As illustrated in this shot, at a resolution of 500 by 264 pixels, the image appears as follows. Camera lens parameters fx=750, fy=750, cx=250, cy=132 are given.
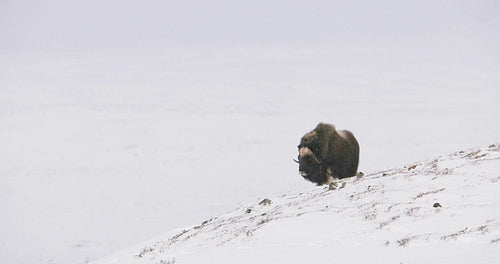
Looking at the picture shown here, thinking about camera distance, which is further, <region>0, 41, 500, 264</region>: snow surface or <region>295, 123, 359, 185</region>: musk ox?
<region>0, 41, 500, 264</region>: snow surface

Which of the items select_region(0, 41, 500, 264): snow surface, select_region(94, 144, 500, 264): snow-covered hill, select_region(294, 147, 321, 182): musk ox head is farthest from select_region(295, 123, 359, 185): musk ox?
select_region(0, 41, 500, 264): snow surface

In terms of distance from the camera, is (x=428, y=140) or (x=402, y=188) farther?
(x=428, y=140)

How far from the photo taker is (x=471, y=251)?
25.2ft

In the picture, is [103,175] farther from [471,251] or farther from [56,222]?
[471,251]

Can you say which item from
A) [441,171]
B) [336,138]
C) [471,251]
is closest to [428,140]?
[336,138]

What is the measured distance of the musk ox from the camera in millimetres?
16828

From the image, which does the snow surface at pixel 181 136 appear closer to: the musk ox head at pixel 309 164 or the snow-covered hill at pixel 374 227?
the musk ox head at pixel 309 164

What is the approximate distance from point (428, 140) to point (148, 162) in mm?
26113

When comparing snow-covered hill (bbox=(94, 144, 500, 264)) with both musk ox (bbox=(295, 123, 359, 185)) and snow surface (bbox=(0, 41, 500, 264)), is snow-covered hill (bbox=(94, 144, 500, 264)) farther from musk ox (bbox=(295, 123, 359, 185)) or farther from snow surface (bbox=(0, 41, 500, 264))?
snow surface (bbox=(0, 41, 500, 264))

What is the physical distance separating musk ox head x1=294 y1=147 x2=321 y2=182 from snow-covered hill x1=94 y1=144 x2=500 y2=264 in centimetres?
395

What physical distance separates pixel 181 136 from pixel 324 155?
61517 millimetres

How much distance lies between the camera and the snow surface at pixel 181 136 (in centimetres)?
4131

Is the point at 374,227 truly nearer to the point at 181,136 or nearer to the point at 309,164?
the point at 309,164

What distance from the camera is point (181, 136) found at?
77.7 metres
